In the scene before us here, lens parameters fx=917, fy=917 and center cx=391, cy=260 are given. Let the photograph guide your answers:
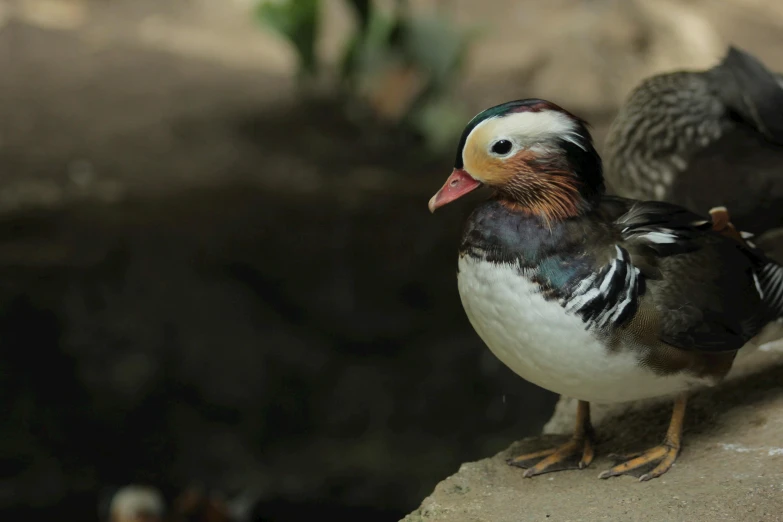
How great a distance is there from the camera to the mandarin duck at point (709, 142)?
2982 mm

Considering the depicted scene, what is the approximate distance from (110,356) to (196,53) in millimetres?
3730

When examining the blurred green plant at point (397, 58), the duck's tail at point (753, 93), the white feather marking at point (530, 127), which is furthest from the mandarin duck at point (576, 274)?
the blurred green plant at point (397, 58)

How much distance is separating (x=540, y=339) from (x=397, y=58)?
15.1 ft

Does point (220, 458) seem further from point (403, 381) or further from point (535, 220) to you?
point (535, 220)

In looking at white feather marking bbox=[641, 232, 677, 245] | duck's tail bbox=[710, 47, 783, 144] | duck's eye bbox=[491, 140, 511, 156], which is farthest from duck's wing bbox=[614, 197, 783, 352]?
duck's tail bbox=[710, 47, 783, 144]

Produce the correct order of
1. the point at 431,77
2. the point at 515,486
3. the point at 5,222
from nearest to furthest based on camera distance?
the point at 515,486
the point at 5,222
the point at 431,77

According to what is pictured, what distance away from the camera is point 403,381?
15.0 feet

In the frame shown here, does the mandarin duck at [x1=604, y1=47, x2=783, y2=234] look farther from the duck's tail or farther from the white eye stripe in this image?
the white eye stripe

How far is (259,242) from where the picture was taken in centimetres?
541

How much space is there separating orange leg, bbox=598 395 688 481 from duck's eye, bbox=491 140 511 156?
848 millimetres

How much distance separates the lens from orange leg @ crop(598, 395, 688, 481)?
2.30 m

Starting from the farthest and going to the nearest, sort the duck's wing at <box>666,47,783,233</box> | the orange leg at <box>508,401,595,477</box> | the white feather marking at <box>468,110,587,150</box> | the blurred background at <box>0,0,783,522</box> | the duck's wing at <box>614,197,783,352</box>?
1. the blurred background at <box>0,0,783,522</box>
2. the duck's wing at <box>666,47,783,233</box>
3. the orange leg at <box>508,401,595,477</box>
4. the duck's wing at <box>614,197,783,352</box>
5. the white feather marking at <box>468,110,587,150</box>

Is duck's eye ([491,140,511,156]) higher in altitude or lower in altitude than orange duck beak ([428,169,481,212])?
higher

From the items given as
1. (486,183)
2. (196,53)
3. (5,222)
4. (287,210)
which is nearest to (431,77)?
(287,210)
